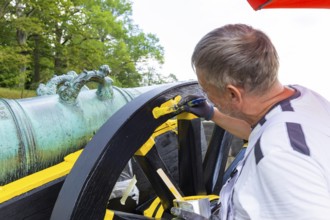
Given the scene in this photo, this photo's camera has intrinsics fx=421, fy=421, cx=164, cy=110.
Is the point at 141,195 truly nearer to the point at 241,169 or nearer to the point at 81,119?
the point at 81,119

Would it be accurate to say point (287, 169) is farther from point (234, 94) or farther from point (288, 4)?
point (288, 4)

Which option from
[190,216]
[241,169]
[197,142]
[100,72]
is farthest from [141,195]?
[241,169]

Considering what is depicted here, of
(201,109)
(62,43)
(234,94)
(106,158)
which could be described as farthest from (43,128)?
(62,43)

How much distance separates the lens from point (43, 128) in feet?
5.30

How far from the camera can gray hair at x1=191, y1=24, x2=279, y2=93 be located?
103cm

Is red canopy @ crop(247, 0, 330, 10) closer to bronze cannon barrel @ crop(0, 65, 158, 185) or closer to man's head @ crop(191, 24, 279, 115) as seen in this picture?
man's head @ crop(191, 24, 279, 115)

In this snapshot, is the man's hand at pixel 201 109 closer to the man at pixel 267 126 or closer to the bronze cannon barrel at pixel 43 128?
the bronze cannon barrel at pixel 43 128

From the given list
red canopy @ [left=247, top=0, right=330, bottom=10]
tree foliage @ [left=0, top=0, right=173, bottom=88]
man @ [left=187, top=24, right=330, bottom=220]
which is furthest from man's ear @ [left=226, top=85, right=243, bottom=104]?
tree foliage @ [left=0, top=0, right=173, bottom=88]

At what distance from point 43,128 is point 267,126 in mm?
927

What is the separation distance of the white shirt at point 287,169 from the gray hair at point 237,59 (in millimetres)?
96

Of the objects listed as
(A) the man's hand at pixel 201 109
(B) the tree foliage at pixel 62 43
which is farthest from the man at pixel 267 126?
(B) the tree foliage at pixel 62 43

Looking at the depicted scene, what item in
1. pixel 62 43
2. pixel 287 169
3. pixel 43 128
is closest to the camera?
pixel 287 169

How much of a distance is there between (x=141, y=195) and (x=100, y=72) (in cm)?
67

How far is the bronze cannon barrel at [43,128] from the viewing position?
149 centimetres
